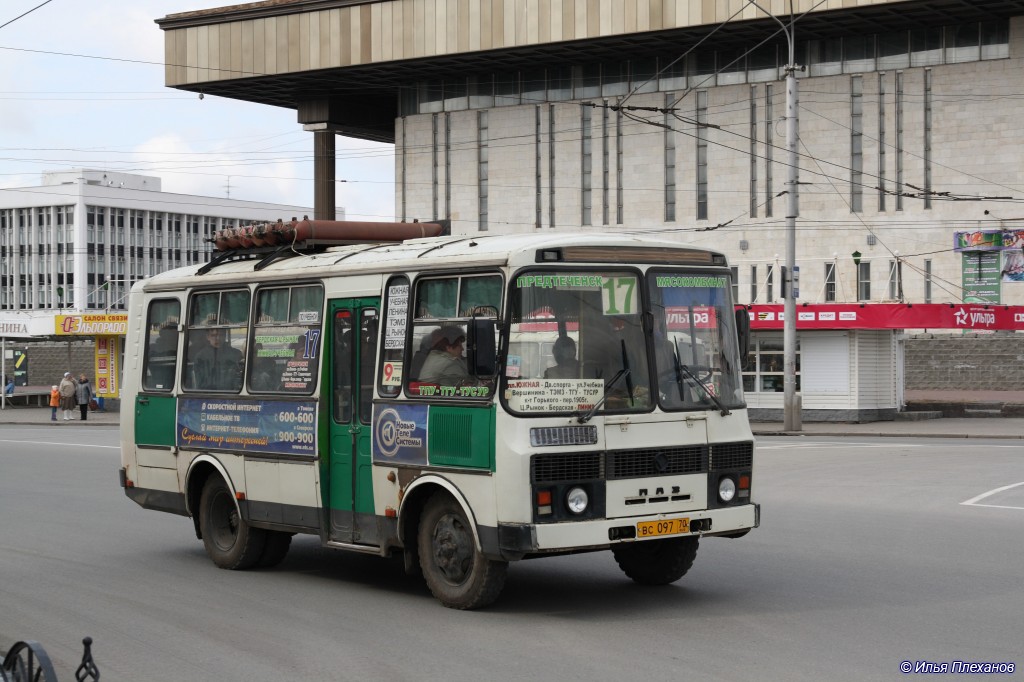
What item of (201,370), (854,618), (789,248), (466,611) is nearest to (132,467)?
(201,370)

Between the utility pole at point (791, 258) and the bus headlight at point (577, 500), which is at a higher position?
the utility pole at point (791, 258)

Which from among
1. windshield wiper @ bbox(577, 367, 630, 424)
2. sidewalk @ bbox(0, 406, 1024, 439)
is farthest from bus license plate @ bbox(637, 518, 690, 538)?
sidewalk @ bbox(0, 406, 1024, 439)

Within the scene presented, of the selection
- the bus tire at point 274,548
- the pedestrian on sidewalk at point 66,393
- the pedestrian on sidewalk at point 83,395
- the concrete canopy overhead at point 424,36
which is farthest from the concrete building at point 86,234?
the bus tire at point 274,548

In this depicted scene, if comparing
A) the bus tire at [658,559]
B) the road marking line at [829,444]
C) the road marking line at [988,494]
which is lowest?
the road marking line at [829,444]

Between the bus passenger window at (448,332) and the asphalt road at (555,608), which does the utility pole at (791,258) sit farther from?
the bus passenger window at (448,332)

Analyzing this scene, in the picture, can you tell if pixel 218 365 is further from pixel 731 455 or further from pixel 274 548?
pixel 731 455

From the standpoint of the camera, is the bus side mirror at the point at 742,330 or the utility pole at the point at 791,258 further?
the utility pole at the point at 791,258

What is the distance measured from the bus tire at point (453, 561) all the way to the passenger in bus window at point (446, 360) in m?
0.83

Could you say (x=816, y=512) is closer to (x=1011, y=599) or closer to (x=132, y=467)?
(x=1011, y=599)

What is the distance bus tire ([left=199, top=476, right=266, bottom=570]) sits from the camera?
12547 millimetres

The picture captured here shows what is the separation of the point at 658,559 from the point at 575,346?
2204 millimetres

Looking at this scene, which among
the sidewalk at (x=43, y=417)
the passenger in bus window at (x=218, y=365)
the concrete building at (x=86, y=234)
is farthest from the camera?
the concrete building at (x=86, y=234)

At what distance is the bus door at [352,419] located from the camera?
11.0 metres

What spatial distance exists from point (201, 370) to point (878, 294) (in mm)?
50981
